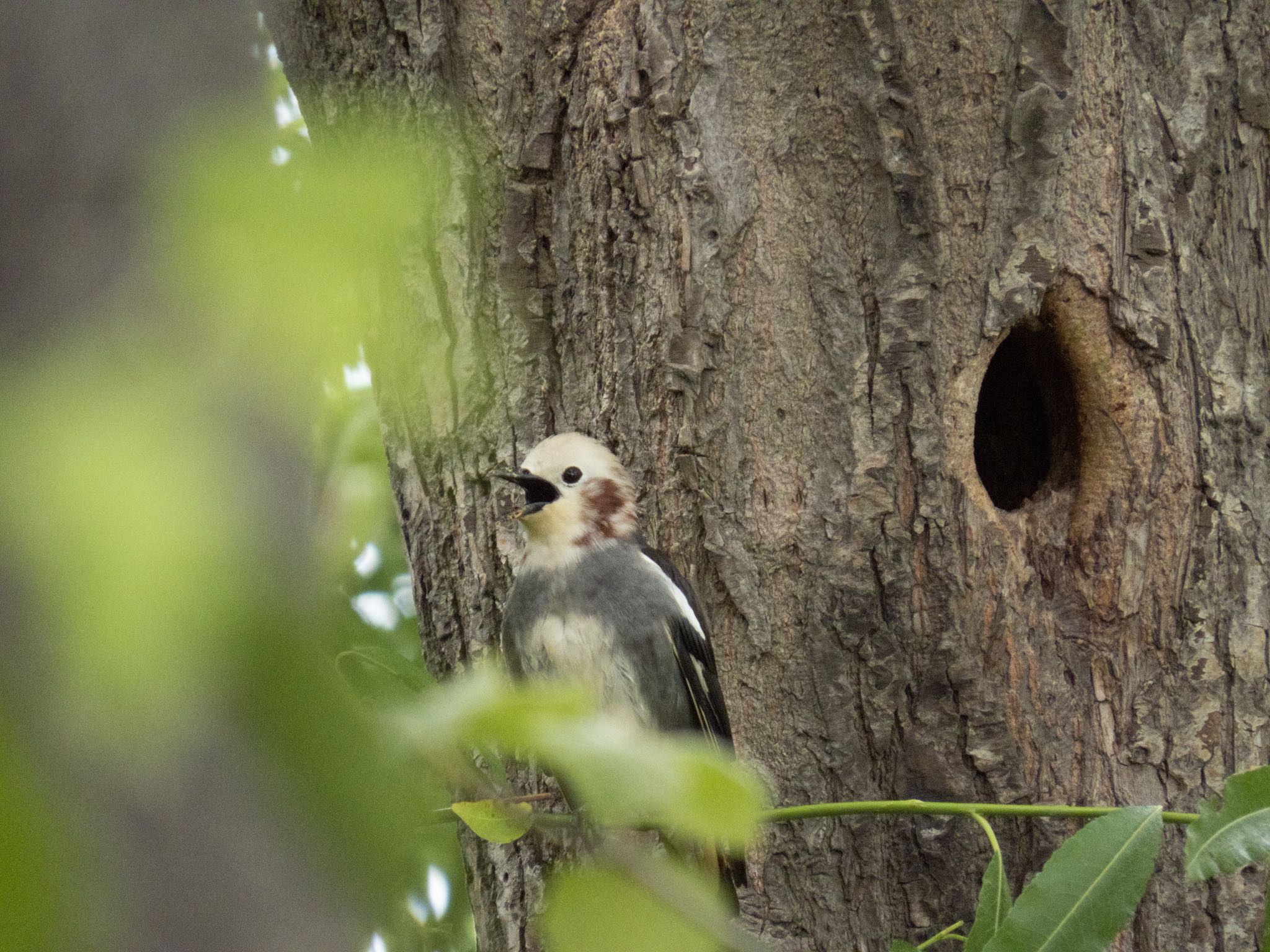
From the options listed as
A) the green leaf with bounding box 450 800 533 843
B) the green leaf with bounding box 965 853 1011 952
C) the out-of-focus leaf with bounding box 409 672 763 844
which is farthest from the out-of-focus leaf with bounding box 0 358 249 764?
the green leaf with bounding box 965 853 1011 952

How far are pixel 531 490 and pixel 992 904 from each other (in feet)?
4.46

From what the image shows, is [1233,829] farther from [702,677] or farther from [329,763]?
[329,763]

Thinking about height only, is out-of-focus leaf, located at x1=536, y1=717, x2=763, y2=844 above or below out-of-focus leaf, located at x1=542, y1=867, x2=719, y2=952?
above

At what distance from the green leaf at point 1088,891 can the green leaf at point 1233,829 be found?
6 cm

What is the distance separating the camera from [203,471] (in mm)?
461

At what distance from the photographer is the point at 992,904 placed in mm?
2008

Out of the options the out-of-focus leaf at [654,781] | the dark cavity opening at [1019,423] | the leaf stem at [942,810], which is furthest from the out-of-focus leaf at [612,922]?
the dark cavity opening at [1019,423]

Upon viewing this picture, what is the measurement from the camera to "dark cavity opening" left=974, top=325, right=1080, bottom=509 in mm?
2992

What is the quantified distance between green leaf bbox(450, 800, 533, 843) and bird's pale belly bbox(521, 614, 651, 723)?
1043 mm

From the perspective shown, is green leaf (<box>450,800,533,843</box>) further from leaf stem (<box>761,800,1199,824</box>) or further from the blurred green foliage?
the blurred green foliage

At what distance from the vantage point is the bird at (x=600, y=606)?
2.87 m

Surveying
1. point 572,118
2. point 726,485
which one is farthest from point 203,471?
point 572,118

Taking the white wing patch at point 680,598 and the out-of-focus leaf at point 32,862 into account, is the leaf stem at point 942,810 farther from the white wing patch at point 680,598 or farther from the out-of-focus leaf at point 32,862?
the out-of-focus leaf at point 32,862

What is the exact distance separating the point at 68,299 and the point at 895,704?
2.31m
